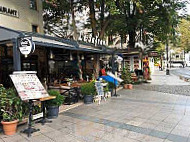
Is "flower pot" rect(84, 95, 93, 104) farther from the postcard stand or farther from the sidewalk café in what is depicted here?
the postcard stand

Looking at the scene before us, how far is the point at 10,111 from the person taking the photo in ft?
16.0

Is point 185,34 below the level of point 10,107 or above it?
above

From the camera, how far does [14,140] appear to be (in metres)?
4.47

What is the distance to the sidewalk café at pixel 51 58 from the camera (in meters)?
6.49

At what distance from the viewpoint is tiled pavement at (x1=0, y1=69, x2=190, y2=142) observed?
14.7 ft

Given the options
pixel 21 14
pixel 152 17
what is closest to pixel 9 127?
pixel 21 14

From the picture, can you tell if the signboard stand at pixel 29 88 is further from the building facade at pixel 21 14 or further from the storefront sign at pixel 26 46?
the building facade at pixel 21 14

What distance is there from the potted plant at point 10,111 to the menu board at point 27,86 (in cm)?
42

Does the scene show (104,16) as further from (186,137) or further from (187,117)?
(186,137)

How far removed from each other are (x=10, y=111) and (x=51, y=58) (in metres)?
8.30

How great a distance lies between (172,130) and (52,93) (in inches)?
148

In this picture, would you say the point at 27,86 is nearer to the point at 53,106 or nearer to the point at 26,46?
the point at 26,46

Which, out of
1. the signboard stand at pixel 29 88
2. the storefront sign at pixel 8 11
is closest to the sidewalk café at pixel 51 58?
the signboard stand at pixel 29 88

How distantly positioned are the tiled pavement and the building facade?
7.23 meters
